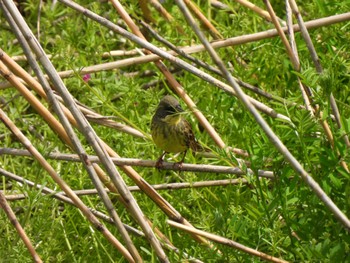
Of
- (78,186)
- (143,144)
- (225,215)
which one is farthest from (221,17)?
(225,215)

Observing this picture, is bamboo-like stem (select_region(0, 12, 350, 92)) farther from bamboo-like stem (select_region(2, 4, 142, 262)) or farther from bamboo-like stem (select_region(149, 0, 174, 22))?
bamboo-like stem (select_region(149, 0, 174, 22))

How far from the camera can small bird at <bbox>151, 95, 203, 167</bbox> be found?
399 cm

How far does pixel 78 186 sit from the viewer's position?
3941 mm

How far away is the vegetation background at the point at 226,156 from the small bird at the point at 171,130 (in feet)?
0.21

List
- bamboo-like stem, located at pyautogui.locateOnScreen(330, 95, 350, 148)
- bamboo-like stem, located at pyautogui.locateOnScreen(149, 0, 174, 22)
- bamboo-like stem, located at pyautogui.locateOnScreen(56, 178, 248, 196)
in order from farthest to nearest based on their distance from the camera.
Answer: bamboo-like stem, located at pyautogui.locateOnScreen(149, 0, 174, 22) → bamboo-like stem, located at pyautogui.locateOnScreen(56, 178, 248, 196) → bamboo-like stem, located at pyautogui.locateOnScreen(330, 95, 350, 148)

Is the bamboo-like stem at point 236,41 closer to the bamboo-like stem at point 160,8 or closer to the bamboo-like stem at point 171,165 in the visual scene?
the bamboo-like stem at point 171,165

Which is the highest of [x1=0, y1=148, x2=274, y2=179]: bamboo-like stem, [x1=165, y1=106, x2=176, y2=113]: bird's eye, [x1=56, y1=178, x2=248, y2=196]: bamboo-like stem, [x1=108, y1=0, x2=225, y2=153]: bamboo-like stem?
[x1=108, y1=0, x2=225, y2=153]: bamboo-like stem

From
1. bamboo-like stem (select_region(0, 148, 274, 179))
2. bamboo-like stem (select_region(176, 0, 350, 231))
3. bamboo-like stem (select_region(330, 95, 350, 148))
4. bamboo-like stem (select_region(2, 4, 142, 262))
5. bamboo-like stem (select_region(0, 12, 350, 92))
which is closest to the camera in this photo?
bamboo-like stem (select_region(176, 0, 350, 231))

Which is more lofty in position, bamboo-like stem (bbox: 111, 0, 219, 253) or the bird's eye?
bamboo-like stem (bbox: 111, 0, 219, 253)

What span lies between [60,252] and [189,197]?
643mm

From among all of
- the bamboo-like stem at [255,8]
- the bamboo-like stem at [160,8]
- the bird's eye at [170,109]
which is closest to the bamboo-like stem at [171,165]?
the bird's eye at [170,109]

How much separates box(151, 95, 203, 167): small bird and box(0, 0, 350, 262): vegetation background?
2.6 inches

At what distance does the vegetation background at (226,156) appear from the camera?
9.97ft

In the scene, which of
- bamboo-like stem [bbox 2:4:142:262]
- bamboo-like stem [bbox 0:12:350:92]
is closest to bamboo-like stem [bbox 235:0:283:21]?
bamboo-like stem [bbox 0:12:350:92]
